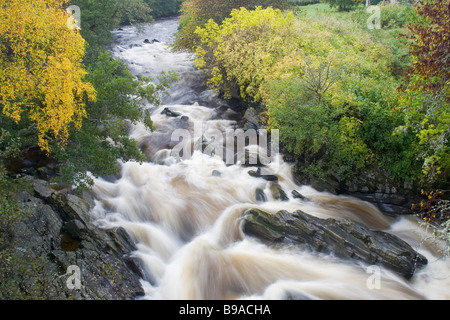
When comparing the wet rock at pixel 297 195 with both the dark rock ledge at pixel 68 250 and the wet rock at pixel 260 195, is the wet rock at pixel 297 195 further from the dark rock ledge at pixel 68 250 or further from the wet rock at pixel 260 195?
the dark rock ledge at pixel 68 250

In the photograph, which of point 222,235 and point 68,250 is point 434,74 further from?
point 68,250

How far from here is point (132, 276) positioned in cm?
939

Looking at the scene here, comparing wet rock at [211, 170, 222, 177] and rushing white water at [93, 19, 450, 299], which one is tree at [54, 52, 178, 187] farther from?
wet rock at [211, 170, 222, 177]

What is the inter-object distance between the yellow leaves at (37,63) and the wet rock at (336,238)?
7.07 m

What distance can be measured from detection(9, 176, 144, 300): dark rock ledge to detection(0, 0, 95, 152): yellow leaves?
79.2 inches

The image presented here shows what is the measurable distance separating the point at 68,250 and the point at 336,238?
26.5 feet

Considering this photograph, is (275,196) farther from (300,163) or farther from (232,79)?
(232,79)

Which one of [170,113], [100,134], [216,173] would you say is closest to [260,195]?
[216,173]

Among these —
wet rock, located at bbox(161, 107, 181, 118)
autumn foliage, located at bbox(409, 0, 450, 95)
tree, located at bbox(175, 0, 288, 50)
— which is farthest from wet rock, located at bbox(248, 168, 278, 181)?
tree, located at bbox(175, 0, 288, 50)

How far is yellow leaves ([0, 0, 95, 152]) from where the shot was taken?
28.8ft

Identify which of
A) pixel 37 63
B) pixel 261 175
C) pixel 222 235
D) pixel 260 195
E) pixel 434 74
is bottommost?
pixel 222 235

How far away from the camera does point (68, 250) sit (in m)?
9.06

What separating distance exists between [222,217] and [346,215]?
4.78 metres

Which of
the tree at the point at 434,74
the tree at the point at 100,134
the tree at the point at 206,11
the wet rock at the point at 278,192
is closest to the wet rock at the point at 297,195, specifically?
the wet rock at the point at 278,192
